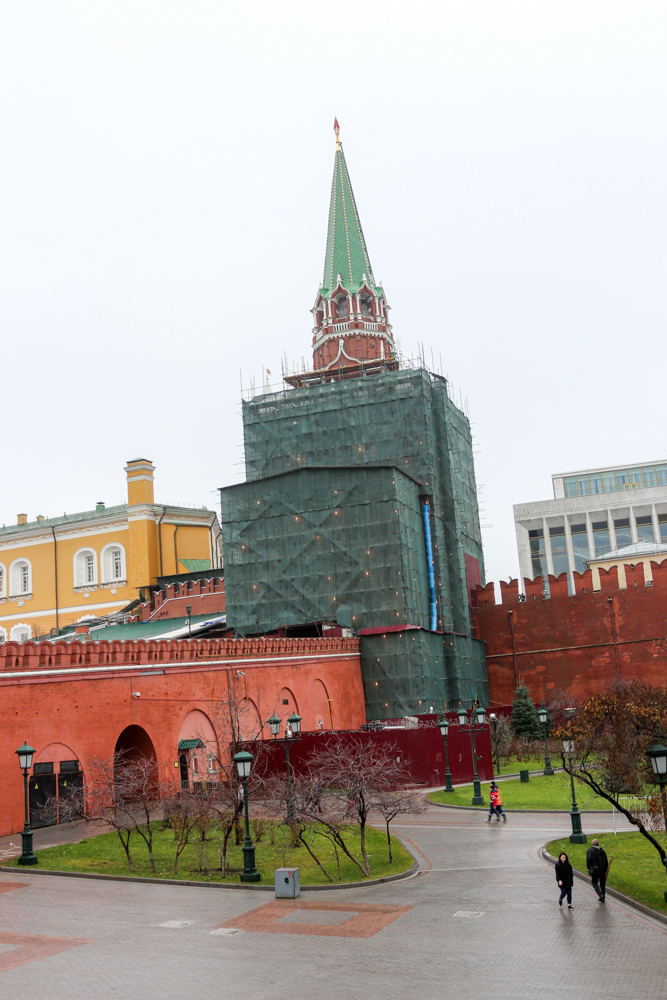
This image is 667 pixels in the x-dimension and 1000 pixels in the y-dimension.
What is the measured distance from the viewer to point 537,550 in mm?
94500

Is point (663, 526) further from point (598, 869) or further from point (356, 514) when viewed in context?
point (598, 869)

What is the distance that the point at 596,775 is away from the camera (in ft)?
99.4

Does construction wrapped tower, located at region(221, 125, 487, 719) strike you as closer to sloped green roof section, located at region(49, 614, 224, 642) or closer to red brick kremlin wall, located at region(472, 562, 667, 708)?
red brick kremlin wall, located at region(472, 562, 667, 708)

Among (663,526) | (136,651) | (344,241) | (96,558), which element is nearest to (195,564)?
(96,558)

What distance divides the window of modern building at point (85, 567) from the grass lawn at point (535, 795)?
3031 centimetres

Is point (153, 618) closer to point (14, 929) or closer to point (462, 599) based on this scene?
point (462, 599)

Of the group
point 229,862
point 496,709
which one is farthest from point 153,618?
point 229,862

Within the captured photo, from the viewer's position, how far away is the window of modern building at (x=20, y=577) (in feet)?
190

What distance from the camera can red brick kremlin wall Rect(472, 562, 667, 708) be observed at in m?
50.7

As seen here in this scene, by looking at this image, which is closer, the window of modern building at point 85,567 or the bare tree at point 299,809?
the bare tree at point 299,809

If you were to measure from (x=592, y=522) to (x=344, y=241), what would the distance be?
3951cm

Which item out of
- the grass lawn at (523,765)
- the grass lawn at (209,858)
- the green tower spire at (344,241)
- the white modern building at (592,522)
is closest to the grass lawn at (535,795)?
the grass lawn at (523,765)

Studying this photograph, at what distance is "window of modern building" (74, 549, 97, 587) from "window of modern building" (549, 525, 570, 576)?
50.5m

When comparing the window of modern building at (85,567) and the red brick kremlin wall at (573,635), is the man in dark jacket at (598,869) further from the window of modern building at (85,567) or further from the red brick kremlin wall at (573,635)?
the window of modern building at (85,567)
